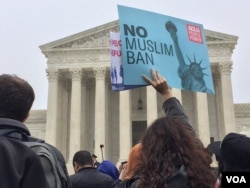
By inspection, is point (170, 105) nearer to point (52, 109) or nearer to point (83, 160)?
point (83, 160)

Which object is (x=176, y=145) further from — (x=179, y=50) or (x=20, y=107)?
(x=179, y=50)

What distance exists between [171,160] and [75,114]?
122 ft

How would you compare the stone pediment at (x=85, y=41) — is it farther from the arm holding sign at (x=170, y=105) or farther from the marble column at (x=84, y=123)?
the arm holding sign at (x=170, y=105)

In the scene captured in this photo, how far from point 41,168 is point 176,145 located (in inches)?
42.6

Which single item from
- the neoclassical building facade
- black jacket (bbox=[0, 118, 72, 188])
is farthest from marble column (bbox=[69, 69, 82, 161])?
black jacket (bbox=[0, 118, 72, 188])

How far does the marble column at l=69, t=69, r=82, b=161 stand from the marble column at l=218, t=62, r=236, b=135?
49.7ft

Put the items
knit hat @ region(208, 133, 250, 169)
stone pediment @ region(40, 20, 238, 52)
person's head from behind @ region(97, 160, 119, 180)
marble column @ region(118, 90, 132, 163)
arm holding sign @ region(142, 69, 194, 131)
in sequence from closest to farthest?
knit hat @ region(208, 133, 250, 169) < arm holding sign @ region(142, 69, 194, 131) < person's head from behind @ region(97, 160, 119, 180) < marble column @ region(118, 90, 132, 163) < stone pediment @ region(40, 20, 238, 52)

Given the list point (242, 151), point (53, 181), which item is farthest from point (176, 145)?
point (53, 181)

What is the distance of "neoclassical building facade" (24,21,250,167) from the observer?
3903cm

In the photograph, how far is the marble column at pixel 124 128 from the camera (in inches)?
1499

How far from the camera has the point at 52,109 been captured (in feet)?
132

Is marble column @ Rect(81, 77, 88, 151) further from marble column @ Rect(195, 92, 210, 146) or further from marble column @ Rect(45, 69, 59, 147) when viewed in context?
marble column @ Rect(195, 92, 210, 146)

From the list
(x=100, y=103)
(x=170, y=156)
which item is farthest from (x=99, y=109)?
(x=170, y=156)

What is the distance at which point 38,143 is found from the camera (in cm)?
282
